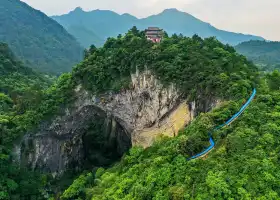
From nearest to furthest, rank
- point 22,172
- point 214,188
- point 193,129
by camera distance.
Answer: point 214,188 → point 193,129 → point 22,172

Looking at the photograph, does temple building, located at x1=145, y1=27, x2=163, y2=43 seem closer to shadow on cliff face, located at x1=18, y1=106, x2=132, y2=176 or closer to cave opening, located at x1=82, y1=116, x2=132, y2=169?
cave opening, located at x1=82, y1=116, x2=132, y2=169

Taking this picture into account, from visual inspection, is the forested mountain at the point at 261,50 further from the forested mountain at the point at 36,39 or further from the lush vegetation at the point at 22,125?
the lush vegetation at the point at 22,125

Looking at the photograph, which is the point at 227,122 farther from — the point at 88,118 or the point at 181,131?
the point at 88,118

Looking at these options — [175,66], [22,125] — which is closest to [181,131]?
[175,66]

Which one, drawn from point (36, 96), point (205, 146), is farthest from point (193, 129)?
point (36, 96)

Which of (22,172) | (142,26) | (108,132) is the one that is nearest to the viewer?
(22,172)

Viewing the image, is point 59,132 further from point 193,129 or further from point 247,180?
point 247,180

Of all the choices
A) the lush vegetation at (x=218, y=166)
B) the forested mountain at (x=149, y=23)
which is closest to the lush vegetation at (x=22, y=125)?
the lush vegetation at (x=218, y=166)
